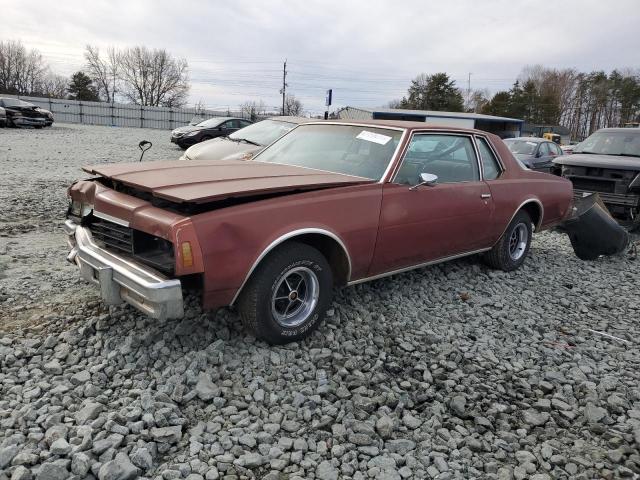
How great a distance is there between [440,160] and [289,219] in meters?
1.98

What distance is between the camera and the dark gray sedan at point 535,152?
13.5 m

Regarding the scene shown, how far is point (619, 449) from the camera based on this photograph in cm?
262

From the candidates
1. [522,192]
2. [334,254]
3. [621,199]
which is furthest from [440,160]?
[621,199]

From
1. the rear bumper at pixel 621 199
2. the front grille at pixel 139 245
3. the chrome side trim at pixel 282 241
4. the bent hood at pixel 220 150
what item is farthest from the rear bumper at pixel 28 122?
the chrome side trim at pixel 282 241

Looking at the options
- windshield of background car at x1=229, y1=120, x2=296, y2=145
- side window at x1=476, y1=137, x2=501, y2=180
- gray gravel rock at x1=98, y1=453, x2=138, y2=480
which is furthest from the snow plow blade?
gray gravel rock at x1=98, y1=453, x2=138, y2=480

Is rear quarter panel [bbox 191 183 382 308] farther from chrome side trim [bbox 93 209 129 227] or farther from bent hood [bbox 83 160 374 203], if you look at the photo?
chrome side trim [bbox 93 209 129 227]

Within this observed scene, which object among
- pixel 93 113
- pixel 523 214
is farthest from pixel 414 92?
pixel 523 214

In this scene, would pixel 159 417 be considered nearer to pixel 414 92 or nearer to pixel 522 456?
pixel 522 456

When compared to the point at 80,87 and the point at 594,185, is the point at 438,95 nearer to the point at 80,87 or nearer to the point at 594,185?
the point at 80,87

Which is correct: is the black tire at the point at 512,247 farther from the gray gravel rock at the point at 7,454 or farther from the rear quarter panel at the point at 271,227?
the gray gravel rock at the point at 7,454

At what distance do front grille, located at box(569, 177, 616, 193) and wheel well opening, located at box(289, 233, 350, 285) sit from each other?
6.55 m

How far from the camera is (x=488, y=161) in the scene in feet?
16.7

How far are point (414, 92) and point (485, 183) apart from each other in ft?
227

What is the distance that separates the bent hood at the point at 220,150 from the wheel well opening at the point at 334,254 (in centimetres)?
546
